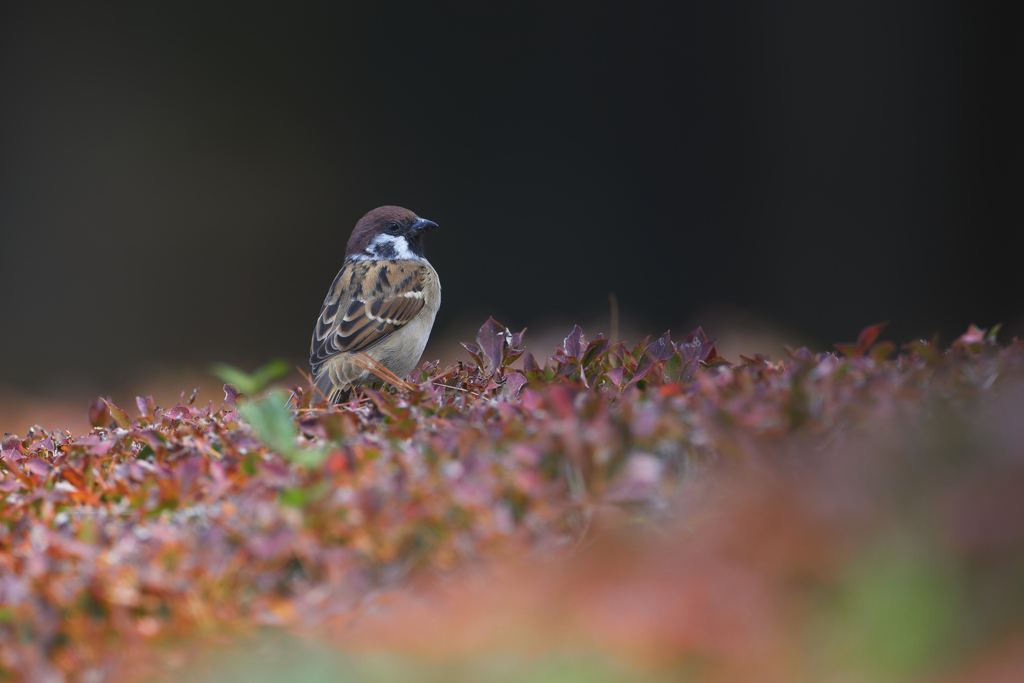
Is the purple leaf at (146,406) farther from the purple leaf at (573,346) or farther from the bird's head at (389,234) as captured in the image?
the bird's head at (389,234)

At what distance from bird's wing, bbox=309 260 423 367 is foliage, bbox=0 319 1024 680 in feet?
7.49

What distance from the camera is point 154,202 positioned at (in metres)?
10.3

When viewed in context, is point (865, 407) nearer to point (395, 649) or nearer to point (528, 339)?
point (395, 649)

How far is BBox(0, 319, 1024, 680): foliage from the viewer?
4.05 feet

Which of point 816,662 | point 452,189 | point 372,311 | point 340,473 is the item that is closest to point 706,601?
point 816,662

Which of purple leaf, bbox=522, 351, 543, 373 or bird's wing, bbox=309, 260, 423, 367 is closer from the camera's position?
purple leaf, bbox=522, 351, 543, 373

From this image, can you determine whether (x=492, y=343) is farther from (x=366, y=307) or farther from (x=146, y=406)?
(x=366, y=307)

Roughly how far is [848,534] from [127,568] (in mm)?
1258

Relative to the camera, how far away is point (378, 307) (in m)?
4.58

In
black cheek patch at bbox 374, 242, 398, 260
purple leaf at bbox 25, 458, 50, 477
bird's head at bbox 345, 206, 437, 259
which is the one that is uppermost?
bird's head at bbox 345, 206, 437, 259

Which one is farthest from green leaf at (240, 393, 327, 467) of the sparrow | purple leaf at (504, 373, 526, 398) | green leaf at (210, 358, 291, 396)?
the sparrow

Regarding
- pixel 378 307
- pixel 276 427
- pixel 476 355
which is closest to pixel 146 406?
pixel 476 355

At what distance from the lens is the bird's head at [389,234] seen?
5.19m

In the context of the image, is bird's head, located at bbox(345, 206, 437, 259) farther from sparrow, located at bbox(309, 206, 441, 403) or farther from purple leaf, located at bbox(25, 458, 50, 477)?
purple leaf, located at bbox(25, 458, 50, 477)
